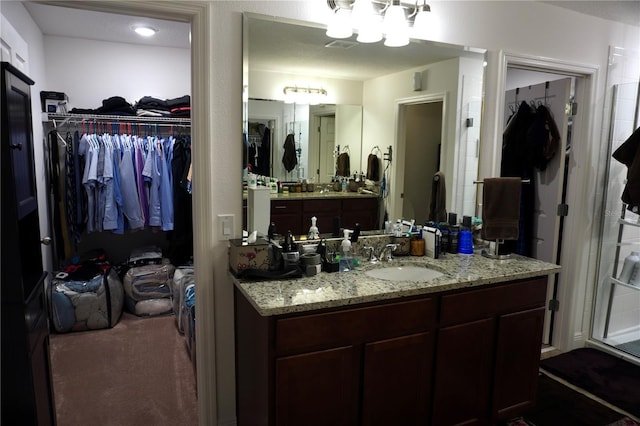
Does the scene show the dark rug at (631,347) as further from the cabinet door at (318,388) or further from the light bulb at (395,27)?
the light bulb at (395,27)

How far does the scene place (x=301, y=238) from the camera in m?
2.35

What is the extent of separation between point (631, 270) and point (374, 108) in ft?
7.62

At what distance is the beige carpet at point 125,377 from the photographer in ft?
7.89

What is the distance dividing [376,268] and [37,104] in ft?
10.0

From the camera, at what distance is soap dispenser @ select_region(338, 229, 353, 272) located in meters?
2.20

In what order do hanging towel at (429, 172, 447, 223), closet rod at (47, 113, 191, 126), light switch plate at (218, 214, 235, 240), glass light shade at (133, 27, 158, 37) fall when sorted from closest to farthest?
light switch plate at (218, 214, 235, 240) < hanging towel at (429, 172, 447, 223) < glass light shade at (133, 27, 158, 37) < closet rod at (47, 113, 191, 126)

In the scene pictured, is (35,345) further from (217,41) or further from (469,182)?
(469,182)

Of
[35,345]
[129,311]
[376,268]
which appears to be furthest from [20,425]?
[129,311]

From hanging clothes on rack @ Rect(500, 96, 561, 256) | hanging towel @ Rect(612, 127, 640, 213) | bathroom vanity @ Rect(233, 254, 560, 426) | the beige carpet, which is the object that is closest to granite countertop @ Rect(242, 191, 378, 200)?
bathroom vanity @ Rect(233, 254, 560, 426)

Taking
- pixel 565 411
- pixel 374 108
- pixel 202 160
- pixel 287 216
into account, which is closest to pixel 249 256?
pixel 287 216

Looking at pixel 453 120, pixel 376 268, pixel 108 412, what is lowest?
pixel 108 412

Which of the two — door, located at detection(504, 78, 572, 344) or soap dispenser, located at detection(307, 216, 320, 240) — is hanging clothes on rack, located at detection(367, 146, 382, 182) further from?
door, located at detection(504, 78, 572, 344)

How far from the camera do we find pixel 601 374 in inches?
115

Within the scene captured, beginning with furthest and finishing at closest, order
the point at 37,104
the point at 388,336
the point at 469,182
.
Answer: the point at 37,104 < the point at 469,182 < the point at 388,336
